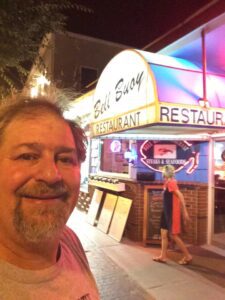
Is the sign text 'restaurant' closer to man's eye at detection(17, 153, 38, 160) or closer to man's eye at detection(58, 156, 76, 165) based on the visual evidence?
man's eye at detection(58, 156, 76, 165)

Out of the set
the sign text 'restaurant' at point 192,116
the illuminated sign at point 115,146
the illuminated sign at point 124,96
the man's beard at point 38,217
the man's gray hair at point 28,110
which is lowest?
the man's beard at point 38,217

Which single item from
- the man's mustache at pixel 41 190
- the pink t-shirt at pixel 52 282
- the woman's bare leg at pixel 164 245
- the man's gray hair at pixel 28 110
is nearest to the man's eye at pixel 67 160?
the man's mustache at pixel 41 190

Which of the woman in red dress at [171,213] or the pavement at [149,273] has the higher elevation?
the woman in red dress at [171,213]

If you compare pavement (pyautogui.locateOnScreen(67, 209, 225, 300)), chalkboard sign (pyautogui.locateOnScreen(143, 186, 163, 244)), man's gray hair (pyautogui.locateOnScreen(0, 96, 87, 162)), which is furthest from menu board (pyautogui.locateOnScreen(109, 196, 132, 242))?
man's gray hair (pyautogui.locateOnScreen(0, 96, 87, 162))

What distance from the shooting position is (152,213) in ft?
25.3

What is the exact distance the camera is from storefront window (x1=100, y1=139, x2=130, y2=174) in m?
9.24

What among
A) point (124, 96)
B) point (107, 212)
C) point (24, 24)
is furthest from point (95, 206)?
point (24, 24)

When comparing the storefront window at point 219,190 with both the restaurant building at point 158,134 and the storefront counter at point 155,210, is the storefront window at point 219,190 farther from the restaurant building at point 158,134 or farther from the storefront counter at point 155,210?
the storefront counter at point 155,210

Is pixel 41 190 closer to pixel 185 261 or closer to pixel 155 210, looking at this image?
pixel 185 261

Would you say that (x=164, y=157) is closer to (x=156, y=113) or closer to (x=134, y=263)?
(x=134, y=263)

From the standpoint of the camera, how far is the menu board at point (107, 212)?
8.84 meters

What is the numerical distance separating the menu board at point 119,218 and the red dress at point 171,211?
1.67 metres

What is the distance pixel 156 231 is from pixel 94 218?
8.28 feet

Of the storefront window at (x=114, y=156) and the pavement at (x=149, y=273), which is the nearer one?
the pavement at (x=149, y=273)
